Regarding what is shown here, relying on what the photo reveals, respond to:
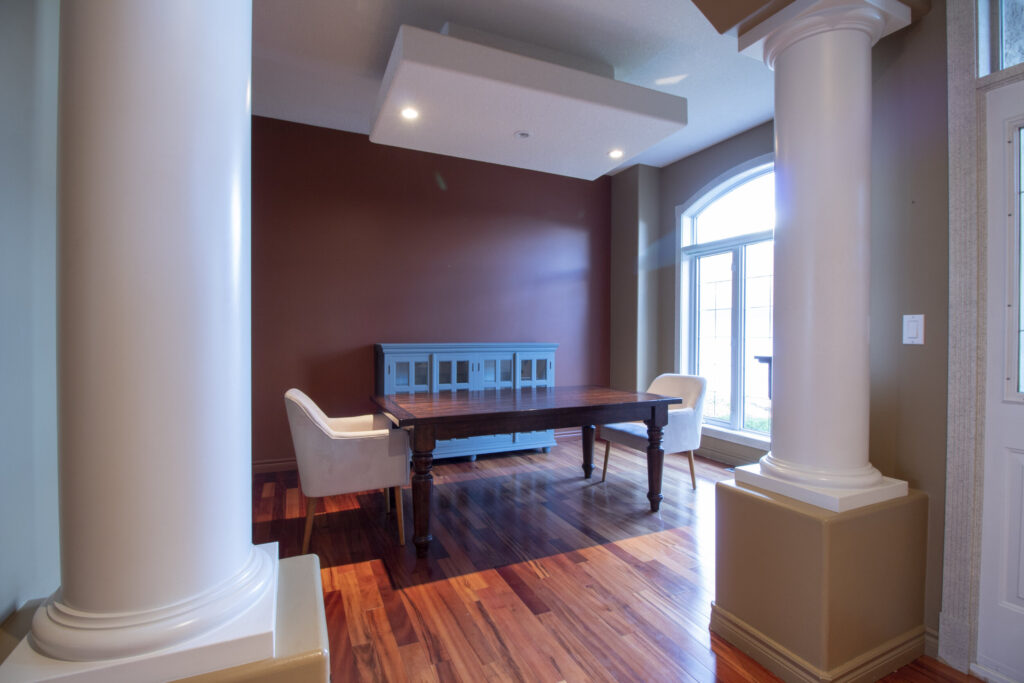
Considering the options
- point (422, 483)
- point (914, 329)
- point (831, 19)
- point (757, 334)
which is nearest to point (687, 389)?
point (757, 334)

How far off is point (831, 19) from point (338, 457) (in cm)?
278


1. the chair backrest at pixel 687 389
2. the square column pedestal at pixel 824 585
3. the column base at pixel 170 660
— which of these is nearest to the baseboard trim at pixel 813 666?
the square column pedestal at pixel 824 585

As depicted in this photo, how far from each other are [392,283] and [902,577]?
3.98 metres

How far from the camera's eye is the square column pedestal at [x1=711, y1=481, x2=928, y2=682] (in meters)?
1.61

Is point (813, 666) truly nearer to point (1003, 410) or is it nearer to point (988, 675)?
point (988, 675)

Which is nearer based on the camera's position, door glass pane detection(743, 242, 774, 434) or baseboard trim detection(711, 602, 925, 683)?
baseboard trim detection(711, 602, 925, 683)

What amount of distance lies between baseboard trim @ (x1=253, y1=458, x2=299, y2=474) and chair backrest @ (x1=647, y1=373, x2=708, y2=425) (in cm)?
309

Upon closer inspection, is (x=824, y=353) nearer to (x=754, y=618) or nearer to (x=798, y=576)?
(x=798, y=576)

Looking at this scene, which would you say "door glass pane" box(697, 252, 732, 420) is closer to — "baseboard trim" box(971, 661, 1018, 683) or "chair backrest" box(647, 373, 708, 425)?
→ "chair backrest" box(647, 373, 708, 425)

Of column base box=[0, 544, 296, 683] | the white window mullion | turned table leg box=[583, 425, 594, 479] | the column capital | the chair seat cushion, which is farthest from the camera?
the white window mullion

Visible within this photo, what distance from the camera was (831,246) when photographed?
5.77 feet

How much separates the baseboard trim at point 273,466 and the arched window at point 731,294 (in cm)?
383

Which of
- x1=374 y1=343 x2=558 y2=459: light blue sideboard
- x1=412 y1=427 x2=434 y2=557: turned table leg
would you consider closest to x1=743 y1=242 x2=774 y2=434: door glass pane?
x1=374 y1=343 x2=558 y2=459: light blue sideboard

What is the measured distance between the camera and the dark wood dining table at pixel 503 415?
100 inches
